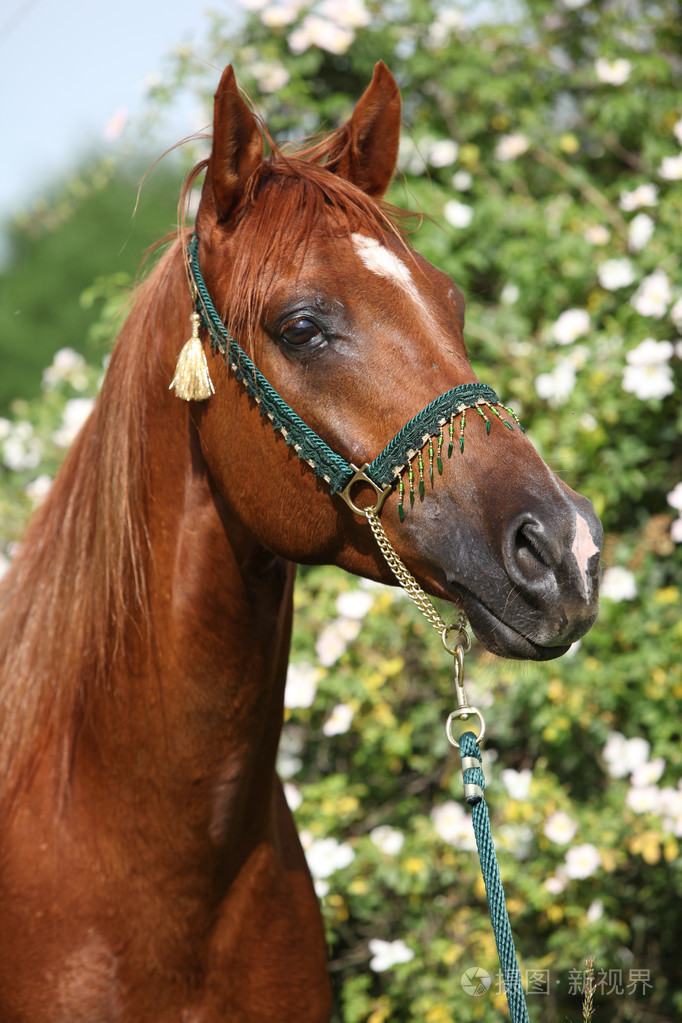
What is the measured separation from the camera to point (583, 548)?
1.25m

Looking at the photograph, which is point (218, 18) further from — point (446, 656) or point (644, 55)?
point (446, 656)

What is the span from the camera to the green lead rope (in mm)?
1344

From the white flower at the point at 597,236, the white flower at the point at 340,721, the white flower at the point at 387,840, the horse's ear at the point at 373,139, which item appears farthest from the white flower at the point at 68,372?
the horse's ear at the point at 373,139

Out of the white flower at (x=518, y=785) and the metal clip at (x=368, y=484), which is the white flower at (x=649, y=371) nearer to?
the white flower at (x=518, y=785)

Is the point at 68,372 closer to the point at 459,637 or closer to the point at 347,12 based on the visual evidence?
the point at 347,12

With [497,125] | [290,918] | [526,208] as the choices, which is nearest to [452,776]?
[290,918]

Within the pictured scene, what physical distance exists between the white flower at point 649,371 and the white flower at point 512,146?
1.35m

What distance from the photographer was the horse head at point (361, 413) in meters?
1.28

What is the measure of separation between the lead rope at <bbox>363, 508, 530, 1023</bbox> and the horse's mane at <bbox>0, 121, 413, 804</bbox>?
460 millimetres

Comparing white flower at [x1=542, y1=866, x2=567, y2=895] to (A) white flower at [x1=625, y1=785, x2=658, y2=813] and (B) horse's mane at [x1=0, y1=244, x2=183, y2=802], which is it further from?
(B) horse's mane at [x1=0, y1=244, x2=183, y2=802]

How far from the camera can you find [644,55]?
12.6 feet

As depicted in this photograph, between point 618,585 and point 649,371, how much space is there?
0.73 m

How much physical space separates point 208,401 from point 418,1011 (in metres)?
2.15

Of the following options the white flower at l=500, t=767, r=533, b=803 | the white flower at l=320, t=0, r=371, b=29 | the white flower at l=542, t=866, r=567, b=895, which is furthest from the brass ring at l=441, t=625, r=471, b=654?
the white flower at l=320, t=0, r=371, b=29
